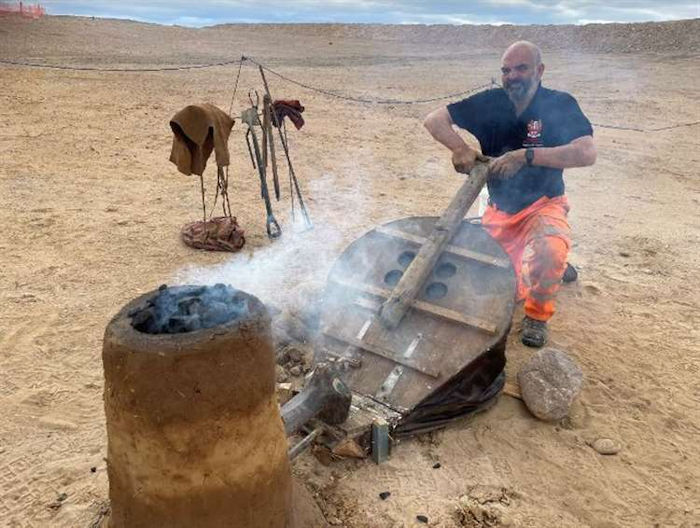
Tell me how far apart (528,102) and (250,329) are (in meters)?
3.23

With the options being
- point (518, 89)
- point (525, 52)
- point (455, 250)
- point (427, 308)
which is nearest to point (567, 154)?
point (518, 89)

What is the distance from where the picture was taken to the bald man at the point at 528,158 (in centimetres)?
422

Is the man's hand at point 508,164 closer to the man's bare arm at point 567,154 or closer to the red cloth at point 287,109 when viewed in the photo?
the man's bare arm at point 567,154

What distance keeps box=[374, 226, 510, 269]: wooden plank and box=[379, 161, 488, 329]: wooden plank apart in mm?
88

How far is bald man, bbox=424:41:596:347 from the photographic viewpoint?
4.22 m

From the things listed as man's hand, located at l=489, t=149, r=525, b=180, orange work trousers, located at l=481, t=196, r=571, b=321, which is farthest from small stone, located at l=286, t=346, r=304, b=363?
man's hand, located at l=489, t=149, r=525, b=180

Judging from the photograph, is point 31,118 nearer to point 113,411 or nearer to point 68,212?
point 68,212

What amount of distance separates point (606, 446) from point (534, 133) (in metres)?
2.29

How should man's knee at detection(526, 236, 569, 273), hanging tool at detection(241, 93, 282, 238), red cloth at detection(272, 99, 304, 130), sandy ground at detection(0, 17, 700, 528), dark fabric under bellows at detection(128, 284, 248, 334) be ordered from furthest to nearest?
1. red cloth at detection(272, 99, 304, 130)
2. hanging tool at detection(241, 93, 282, 238)
3. man's knee at detection(526, 236, 569, 273)
4. sandy ground at detection(0, 17, 700, 528)
5. dark fabric under bellows at detection(128, 284, 248, 334)

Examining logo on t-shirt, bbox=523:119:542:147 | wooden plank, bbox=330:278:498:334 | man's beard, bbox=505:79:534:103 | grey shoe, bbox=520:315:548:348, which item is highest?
man's beard, bbox=505:79:534:103

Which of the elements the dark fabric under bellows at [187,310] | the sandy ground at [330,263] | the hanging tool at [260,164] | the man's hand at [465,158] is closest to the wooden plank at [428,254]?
the man's hand at [465,158]

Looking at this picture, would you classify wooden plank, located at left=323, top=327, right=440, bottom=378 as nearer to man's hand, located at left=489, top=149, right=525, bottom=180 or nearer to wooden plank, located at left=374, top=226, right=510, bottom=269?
wooden plank, located at left=374, top=226, right=510, bottom=269

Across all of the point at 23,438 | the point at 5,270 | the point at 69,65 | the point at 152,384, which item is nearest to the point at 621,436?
the point at 152,384

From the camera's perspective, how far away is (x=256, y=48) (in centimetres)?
2923
